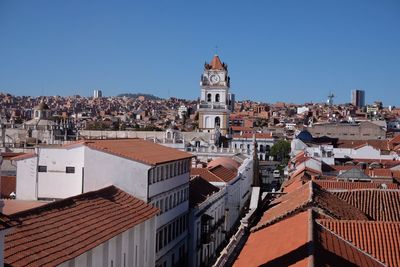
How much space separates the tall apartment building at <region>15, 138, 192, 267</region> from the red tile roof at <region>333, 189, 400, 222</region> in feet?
21.7

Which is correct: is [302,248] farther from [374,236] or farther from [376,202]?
[376,202]

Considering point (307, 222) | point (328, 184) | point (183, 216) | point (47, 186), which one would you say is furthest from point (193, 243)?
point (307, 222)

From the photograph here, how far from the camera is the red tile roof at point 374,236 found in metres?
13.5

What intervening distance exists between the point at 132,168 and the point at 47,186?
3.41m

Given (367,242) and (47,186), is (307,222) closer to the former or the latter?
(367,242)

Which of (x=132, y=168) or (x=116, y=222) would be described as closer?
(x=116, y=222)

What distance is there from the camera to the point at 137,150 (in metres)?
25.3

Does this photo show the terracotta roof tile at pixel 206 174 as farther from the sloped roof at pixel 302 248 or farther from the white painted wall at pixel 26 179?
the sloped roof at pixel 302 248

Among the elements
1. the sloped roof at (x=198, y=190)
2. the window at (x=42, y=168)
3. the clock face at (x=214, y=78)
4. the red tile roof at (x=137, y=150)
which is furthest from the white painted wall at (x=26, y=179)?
the clock face at (x=214, y=78)

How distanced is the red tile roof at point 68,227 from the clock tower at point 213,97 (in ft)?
215

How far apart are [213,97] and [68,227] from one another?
72349 millimetres

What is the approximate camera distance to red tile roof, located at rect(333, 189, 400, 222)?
20250mm

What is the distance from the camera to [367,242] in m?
14.0

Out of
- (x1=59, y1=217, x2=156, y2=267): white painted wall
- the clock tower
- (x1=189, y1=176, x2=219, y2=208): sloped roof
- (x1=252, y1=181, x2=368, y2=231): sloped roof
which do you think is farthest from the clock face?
(x1=252, y1=181, x2=368, y2=231): sloped roof
